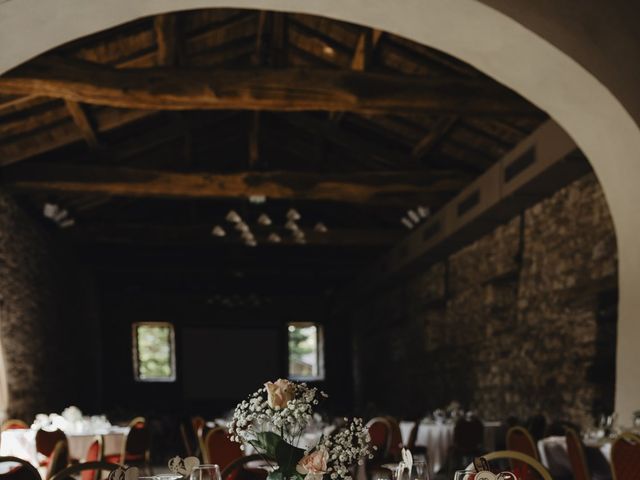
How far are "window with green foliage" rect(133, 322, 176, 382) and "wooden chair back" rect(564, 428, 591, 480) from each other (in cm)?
1598

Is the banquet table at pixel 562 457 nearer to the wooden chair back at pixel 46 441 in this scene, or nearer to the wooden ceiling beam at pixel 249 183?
the wooden chair back at pixel 46 441

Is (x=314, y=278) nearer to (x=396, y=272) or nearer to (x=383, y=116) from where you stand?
(x=396, y=272)

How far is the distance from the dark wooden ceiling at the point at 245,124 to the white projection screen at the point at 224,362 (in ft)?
15.7

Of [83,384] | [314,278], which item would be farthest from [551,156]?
[314,278]

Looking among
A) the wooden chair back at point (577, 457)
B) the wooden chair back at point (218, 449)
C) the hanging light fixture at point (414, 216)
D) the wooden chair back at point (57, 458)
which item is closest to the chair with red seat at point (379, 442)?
the wooden chair back at point (218, 449)

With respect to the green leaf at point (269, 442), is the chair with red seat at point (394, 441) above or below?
below

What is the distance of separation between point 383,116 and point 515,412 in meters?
3.80

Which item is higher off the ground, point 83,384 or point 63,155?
point 63,155

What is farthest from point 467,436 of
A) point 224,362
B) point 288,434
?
point 224,362

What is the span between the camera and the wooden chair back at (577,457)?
15.8 feet

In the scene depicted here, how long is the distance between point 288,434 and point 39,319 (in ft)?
35.6

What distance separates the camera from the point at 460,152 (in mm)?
10586

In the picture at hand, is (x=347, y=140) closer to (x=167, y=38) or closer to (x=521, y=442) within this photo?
(x=167, y=38)

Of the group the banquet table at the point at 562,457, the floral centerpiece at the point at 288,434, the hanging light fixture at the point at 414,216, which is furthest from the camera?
the hanging light fixture at the point at 414,216
